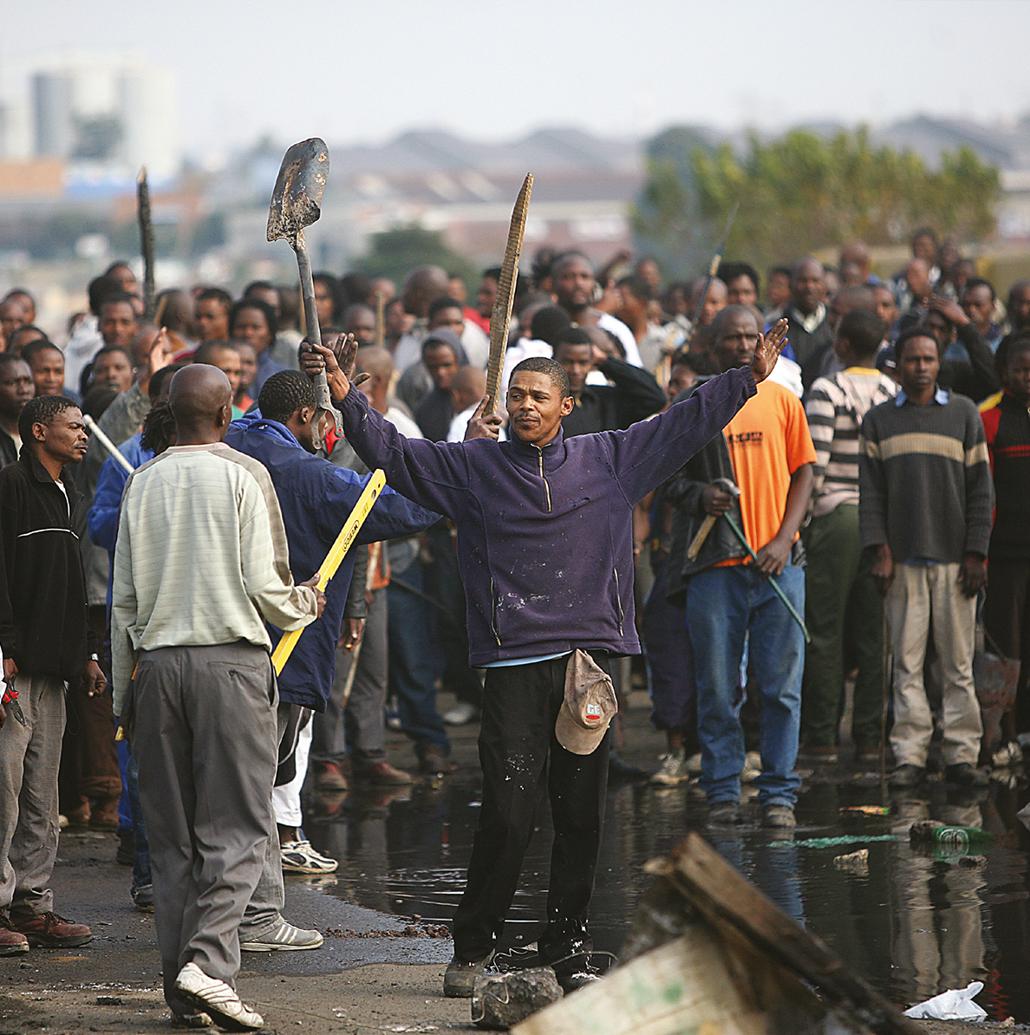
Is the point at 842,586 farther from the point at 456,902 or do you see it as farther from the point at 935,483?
the point at 456,902

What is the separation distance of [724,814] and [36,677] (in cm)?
346

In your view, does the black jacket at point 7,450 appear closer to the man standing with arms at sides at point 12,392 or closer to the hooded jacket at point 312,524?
the man standing with arms at sides at point 12,392

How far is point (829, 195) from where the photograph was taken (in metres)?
55.5

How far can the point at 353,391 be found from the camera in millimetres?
6855

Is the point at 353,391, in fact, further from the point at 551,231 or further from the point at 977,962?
the point at 551,231

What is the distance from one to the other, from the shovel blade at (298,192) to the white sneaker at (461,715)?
5727 millimetres

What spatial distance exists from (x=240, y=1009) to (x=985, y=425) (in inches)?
240

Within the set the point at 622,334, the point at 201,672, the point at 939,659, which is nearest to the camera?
the point at 201,672

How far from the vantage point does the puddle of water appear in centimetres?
719

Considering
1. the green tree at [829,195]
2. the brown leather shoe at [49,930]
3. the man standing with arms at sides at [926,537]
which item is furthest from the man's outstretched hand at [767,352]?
the green tree at [829,195]

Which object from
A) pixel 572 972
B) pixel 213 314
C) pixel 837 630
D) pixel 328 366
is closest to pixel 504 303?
pixel 328 366

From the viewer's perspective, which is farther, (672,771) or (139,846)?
(672,771)

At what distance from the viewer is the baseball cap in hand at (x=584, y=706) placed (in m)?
6.62

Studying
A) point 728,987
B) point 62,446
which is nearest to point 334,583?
point 62,446
